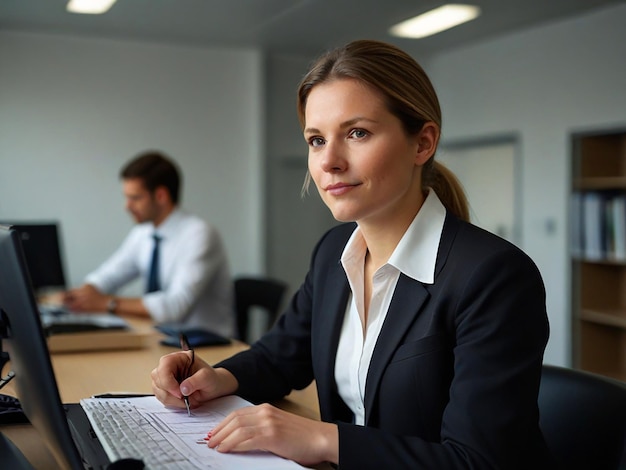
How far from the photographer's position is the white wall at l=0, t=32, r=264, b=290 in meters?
5.01

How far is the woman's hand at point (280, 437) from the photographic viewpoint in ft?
3.42

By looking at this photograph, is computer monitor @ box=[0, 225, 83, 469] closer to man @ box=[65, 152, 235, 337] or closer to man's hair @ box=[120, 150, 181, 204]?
man @ box=[65, 152, 235, 337]

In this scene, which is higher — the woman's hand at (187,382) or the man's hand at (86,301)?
the woman's hand at (187,382)

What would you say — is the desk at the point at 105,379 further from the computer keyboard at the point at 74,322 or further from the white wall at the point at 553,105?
the white wall at the point at 553,105

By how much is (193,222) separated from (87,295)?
2.03 feet

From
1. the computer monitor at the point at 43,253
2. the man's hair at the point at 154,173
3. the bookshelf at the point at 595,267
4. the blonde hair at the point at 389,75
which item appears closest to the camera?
the blonde hair at the point at 389,75

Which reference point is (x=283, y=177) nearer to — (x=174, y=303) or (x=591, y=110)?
(x=591, y=110)

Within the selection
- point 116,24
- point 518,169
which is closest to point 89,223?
point 116,24

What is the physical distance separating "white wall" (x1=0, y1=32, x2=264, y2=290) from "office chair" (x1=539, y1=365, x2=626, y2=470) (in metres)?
4.40

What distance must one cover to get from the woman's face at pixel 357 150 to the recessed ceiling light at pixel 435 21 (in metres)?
3.32

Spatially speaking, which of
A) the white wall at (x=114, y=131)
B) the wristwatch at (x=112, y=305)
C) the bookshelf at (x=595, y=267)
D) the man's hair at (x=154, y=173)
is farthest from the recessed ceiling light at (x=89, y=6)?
the bookshelf at (x=595, y=267)

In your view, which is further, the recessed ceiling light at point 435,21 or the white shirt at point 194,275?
the recessed ceiling light at point 435,21

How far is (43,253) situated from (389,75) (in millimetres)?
2407

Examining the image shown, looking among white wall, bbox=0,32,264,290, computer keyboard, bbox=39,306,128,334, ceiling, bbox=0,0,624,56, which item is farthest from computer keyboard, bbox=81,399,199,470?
white wall, bbox=0,32,264,290
